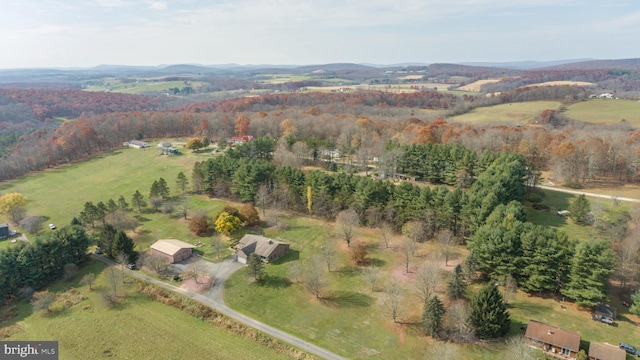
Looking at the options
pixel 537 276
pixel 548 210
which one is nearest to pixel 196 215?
pixel 537 276

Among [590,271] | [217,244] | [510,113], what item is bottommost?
[217,244]

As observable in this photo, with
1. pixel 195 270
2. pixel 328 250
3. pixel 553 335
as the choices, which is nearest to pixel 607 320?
pixel 553 335

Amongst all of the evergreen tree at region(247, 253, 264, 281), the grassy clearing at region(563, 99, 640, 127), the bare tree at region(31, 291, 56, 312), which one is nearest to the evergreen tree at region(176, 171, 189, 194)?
the bare tree at region(31, 291, 56, 312)

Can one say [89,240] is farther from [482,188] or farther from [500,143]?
[500,143]

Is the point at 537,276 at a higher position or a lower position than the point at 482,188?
lower

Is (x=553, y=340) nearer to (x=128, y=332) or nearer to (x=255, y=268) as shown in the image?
(x=255, y=268)
